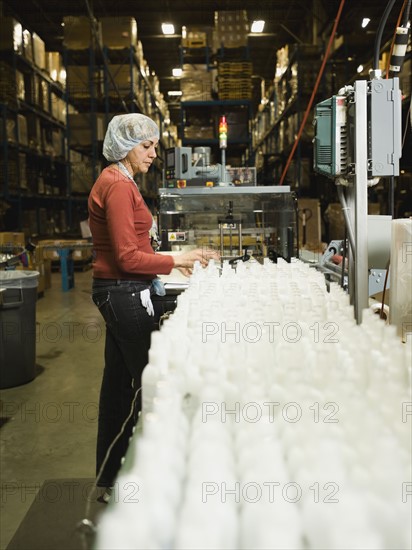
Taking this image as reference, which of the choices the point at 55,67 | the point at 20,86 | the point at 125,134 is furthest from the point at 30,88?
the point at 125,134

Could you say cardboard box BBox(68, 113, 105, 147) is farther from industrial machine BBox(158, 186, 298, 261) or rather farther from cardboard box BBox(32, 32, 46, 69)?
industrial machine BBox(158, 186, 298, 261)

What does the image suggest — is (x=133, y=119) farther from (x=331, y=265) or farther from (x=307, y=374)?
(x=307, y=374)

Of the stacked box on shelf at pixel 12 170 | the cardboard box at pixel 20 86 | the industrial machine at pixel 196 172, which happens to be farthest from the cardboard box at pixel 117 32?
the industrial machine at pixel 196 172

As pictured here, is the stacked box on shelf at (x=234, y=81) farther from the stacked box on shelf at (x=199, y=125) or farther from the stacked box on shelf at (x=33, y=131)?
the stacked box on shelf at (x=33, y=131)

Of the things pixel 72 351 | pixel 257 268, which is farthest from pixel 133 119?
pixel 72 351

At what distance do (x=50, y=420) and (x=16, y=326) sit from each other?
76cm

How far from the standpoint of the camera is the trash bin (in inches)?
145

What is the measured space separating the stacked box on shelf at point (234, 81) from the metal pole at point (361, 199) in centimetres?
600

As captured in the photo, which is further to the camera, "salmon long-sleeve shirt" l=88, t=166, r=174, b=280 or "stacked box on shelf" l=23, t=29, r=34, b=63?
"stacked box on shelf" l=23, t=29, r=34, b=63

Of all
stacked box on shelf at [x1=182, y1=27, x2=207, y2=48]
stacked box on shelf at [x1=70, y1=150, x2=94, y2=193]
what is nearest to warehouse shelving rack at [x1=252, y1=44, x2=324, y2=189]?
stacked box on shelf at [x1=182, y1=27, x2=207, y2=48]

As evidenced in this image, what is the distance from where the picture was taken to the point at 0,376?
3791 millimetres

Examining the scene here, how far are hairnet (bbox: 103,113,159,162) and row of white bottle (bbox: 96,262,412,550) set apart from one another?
1320 millimetres

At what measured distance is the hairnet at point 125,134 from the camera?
235cm

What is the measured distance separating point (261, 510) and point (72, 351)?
4.44 meters
